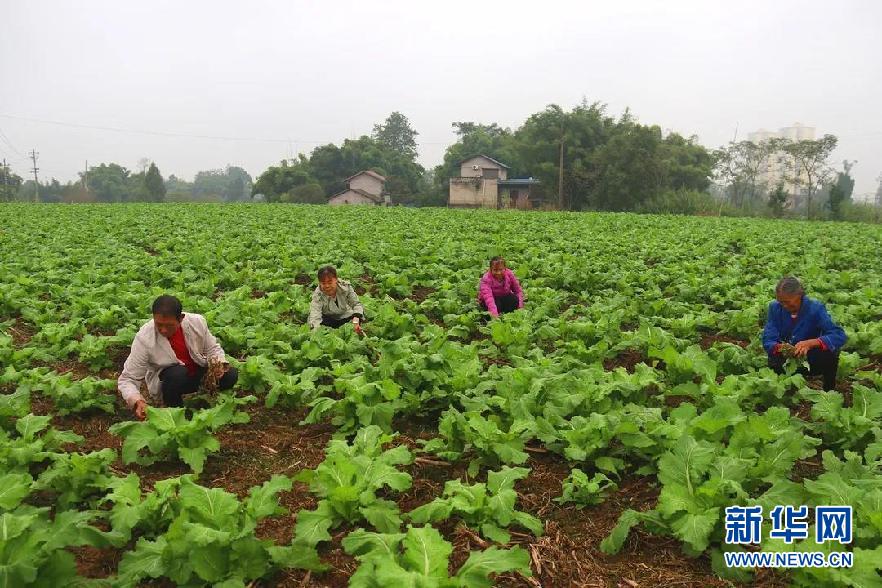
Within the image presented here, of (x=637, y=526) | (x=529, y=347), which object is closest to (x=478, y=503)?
(x=637, y=526)

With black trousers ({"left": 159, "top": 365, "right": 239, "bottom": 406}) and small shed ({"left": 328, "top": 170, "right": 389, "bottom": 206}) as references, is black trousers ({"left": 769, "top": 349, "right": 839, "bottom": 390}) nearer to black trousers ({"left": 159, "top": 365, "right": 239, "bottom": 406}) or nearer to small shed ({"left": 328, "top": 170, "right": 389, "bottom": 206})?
black trousers ({"left": 159, "top": 365, "right": 239, "bottom": 406})

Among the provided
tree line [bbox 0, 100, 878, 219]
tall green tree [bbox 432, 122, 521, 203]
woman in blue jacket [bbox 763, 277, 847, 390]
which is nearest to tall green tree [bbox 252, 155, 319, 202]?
tree line [bbox 0, 100, 878, 219]

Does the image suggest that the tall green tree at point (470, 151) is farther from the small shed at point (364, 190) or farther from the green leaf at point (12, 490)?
the green leaf at point (12, 490)

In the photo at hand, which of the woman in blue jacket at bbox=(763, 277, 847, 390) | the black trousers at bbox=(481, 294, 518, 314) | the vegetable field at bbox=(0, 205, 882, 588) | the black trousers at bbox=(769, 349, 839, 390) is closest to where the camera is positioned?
the vegetable field at bbox=(0, 205, 882, 588)

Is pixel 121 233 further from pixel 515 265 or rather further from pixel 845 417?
pixel 845 417

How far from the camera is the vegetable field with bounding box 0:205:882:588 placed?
291cm

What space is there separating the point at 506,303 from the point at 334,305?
2.59m

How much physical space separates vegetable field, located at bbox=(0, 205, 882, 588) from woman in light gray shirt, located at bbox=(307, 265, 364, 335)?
1.14 ft

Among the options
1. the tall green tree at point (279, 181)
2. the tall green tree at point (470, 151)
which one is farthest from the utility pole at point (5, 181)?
the tall green tree at point (470, 151)

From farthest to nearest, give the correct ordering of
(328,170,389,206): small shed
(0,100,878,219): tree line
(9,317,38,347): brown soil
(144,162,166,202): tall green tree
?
1. (144,162,166,202): tall green tree
2. (328,170,389,206): small shed
3. (0,100,878,219): tree line
4. (9,317,38,347): brown soil

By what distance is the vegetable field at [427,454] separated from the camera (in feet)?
9.55

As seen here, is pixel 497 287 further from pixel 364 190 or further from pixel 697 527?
pixel 364 190

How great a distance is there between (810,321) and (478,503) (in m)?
4.03

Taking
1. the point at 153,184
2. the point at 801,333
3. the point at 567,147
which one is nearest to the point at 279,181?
the point at 153,184
